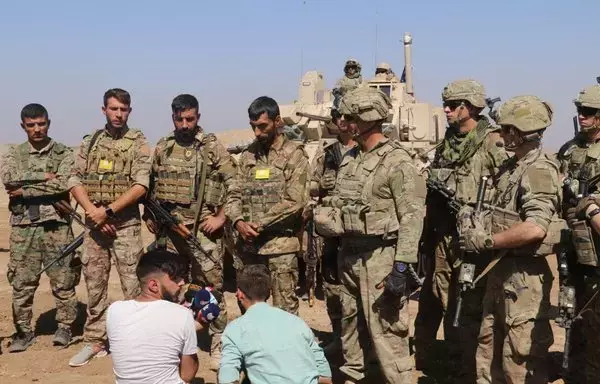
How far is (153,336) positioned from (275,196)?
8.29ft

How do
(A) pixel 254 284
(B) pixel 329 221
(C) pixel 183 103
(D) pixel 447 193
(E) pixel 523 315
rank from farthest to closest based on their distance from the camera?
(C) pixel 183 103, (D) pixel 447 193, (B) pixel 329 221, (E) pixel 523 315, (A) pixel 254 284

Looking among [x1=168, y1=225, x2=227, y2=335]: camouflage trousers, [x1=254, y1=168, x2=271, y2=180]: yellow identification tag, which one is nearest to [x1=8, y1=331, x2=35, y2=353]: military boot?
[x1=168, y1=225, x2=227, y2=335]: camouflage trousers

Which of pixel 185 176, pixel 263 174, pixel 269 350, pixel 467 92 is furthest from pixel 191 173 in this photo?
pixel 269 350

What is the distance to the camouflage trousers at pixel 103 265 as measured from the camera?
6.75 m

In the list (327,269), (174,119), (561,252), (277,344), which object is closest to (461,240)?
(561,252)

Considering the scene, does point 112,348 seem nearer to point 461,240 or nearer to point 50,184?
point 461,240

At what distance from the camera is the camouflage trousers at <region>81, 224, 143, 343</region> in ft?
22.1

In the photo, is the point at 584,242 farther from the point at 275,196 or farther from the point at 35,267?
the point at 35,267

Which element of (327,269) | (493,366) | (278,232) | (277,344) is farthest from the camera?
(327,269)

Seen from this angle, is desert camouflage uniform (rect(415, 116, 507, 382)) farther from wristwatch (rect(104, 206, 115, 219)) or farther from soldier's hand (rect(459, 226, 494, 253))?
wristwatch (rect(104, 206, 115, 219))

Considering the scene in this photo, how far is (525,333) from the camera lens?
4734 millimetres

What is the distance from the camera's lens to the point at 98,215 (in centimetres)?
657

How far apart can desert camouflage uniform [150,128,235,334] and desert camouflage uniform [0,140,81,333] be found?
1.23m

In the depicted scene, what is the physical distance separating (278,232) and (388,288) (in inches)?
64.7
